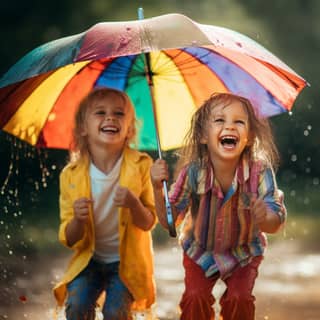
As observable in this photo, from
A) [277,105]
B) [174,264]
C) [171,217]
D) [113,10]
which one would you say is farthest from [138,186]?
[113,10]

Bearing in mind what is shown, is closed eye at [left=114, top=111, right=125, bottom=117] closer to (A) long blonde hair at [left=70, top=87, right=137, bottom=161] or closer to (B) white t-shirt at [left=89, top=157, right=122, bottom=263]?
(A) long blonde hair at [left=70, top=87, right=137, bottom=161]

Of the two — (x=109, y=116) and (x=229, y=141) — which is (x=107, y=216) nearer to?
(x=109, y=116)

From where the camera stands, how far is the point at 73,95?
141 inches

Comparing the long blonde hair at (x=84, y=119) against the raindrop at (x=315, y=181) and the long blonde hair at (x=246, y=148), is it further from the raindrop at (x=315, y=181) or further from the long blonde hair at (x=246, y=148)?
the raindrop at (x=315, y=181)

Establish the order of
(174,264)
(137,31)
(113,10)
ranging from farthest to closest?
(113,10) < (174,264) < (137,31)

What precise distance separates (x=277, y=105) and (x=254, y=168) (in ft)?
1.36

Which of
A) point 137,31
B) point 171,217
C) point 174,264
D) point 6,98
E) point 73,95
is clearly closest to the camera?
point 137,31

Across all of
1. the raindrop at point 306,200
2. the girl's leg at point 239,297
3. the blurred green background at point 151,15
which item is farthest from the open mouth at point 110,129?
the raindrop at point 306,200

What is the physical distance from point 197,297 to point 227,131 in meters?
0.61

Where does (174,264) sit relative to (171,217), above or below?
below

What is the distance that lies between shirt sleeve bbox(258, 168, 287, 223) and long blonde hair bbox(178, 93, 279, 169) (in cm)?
8

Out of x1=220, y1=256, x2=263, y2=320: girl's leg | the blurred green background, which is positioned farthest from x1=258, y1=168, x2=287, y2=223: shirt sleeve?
the blurred green background

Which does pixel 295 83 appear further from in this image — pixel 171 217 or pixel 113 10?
pixel 113 10

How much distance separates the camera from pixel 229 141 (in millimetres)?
3146
